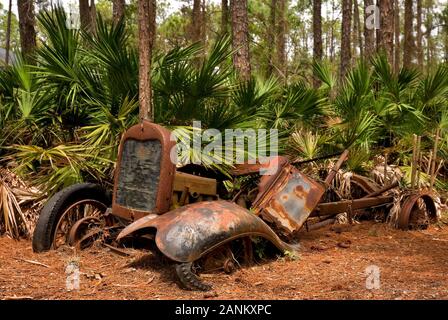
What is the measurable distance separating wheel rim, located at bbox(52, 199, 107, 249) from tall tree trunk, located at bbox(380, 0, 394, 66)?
7.50 m

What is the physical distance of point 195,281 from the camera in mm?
4176

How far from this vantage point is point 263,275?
4.76 m

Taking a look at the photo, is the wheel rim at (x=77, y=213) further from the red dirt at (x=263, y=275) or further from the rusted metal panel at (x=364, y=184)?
the rusted metal panel at (x=364, y=184)

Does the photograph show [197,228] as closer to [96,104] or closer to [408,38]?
[96,104]

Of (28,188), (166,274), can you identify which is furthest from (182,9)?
(166,274)

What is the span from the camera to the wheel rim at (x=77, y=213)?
574 cm

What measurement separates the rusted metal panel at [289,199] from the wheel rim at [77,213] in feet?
5.74

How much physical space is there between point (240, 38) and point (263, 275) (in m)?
6.68

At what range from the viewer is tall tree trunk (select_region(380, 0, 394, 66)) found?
1129cm

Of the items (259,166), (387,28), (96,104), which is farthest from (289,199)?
(387,28)

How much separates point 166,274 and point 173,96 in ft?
→ 8.43

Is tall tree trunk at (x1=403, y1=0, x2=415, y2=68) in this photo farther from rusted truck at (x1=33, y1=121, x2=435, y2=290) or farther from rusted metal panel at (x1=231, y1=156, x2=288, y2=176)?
rusted truck at (x1=33, y1=121, x2=435, y2=290)

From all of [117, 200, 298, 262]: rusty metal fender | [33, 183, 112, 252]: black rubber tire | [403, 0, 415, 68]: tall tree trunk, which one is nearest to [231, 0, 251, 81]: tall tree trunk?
[33, 183, 112, 252]: black rubber tire

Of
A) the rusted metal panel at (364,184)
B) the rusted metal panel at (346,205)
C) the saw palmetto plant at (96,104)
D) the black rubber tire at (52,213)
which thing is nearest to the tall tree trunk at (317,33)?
the rusted metal panel at (364,184)
